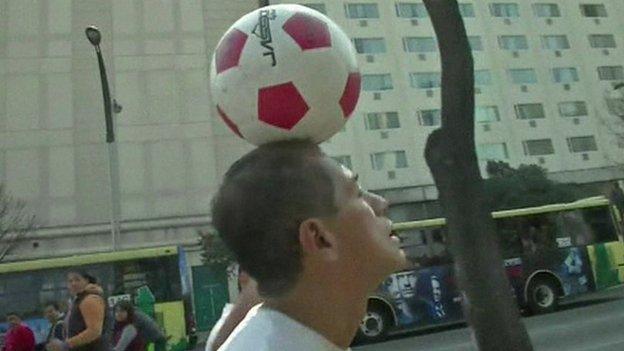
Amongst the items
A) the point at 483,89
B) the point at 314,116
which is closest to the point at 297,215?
the point at 314,116

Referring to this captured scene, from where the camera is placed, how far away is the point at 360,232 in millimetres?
1187

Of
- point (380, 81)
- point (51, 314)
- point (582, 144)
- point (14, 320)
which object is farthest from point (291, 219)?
point (582, 144)

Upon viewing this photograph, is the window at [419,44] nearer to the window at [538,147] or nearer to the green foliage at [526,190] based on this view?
the window at [538,147]

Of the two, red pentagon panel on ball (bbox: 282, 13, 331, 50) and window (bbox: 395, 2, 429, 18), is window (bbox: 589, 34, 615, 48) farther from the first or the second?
red pentagon panel on ball (bbox: 282, 13, 331, 50)

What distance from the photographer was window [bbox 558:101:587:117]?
36.1 metres

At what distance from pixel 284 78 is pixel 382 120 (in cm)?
3244

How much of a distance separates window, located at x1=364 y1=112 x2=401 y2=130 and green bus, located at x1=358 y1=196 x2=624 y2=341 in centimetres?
1800

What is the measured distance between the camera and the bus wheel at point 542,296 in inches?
582

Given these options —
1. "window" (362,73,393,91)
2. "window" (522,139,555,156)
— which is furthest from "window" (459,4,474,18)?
"window" (522,139,555,156)

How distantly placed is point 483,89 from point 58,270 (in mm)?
28273

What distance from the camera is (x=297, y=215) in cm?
112

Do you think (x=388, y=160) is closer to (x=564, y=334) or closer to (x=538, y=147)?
(x=538, y=147)

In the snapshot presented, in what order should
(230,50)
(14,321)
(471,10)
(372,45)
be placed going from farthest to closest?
(471,10) < (372,45) < (14,321) < (230,50)

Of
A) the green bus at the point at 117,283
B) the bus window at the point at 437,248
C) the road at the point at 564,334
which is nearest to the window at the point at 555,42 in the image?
the road at the point at 564,334
